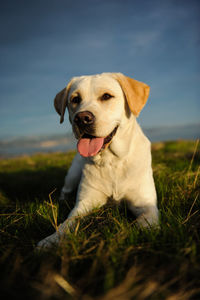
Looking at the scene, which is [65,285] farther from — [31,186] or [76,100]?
[31,186]

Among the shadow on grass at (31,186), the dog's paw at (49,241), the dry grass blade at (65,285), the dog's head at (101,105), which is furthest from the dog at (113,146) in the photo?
the shadow on grass at (31,186)

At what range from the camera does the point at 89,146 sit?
8.77 feet

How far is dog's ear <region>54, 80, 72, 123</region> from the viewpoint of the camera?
3.27 meters

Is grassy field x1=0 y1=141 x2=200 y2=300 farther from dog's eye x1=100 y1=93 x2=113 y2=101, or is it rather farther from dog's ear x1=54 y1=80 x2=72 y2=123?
dog's ear x1=54 y1=80 x2=72 y2=123

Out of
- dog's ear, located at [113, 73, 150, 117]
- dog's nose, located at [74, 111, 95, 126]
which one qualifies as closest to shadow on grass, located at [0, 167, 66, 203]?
dog's nose, located at [74, 111, 95, 126]

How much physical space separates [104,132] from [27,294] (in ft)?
6.14

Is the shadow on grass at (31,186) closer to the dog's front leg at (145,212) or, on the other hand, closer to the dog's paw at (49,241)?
the dog's front leg at (145,212)

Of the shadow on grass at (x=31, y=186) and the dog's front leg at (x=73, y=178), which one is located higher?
the dog's front leg at (x=73, y=178)

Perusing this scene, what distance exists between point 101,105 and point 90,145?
57 centimetres

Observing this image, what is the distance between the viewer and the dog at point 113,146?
2670mm

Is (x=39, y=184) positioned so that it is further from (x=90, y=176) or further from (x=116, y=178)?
(x=116, y=178)

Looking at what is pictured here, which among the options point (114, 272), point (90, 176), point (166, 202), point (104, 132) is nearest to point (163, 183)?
point (166, 202)

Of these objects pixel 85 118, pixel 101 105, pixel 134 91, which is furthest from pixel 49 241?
pixel 134 91

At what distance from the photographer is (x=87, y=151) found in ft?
8.78
